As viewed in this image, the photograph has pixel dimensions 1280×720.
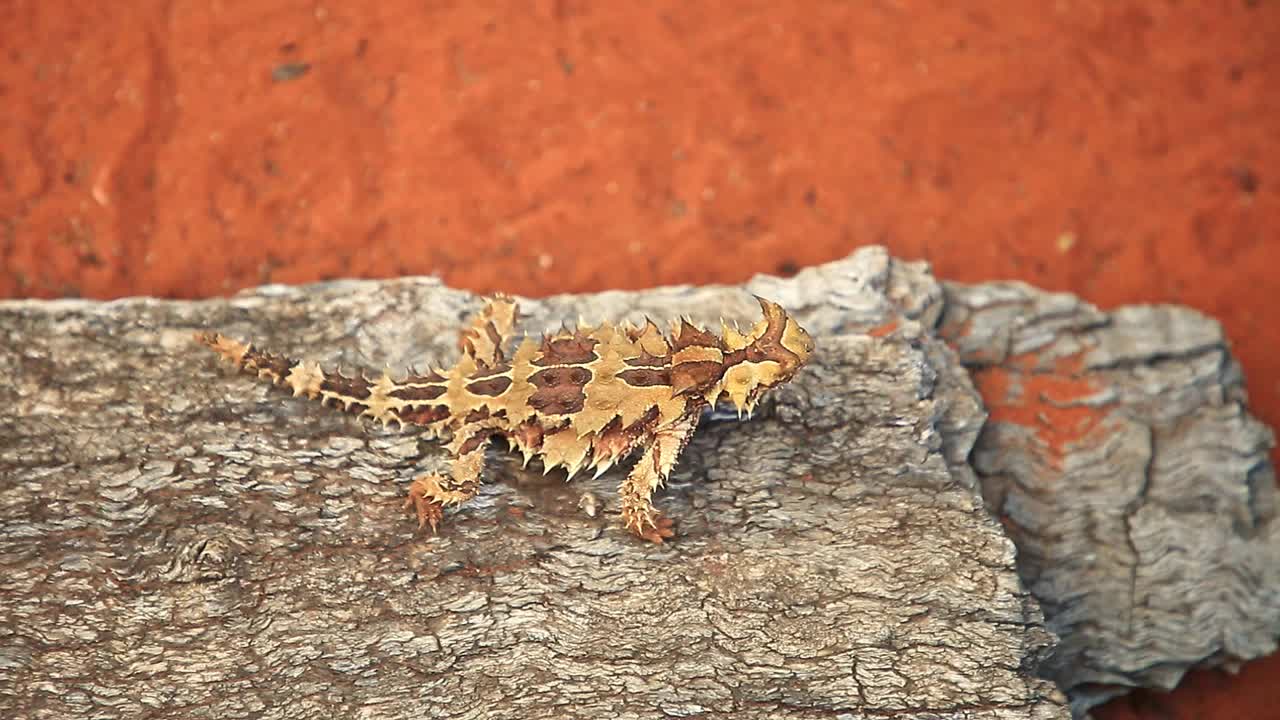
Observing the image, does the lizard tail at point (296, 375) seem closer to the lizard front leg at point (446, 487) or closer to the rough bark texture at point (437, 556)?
the rough bark texture at point (437, 556)

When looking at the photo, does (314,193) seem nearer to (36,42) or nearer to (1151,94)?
(36,42)

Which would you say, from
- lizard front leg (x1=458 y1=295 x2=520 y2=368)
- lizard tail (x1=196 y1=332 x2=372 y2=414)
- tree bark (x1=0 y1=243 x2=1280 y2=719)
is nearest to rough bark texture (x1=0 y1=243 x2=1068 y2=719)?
tree bark (x1=0 y1=243 x2=1280 y2=719)

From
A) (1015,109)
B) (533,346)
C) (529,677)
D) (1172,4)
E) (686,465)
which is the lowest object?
(529,677)

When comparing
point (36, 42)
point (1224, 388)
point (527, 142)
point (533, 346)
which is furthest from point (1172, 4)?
point (36, 42)

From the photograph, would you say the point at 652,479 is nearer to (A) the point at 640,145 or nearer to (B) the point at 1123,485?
(B) the point at 1123,485

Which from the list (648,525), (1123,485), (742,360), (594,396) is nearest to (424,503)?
(594,396)

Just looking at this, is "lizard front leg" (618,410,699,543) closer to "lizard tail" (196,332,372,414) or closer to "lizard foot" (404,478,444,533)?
"lizard foot" (404,478,444,533)
